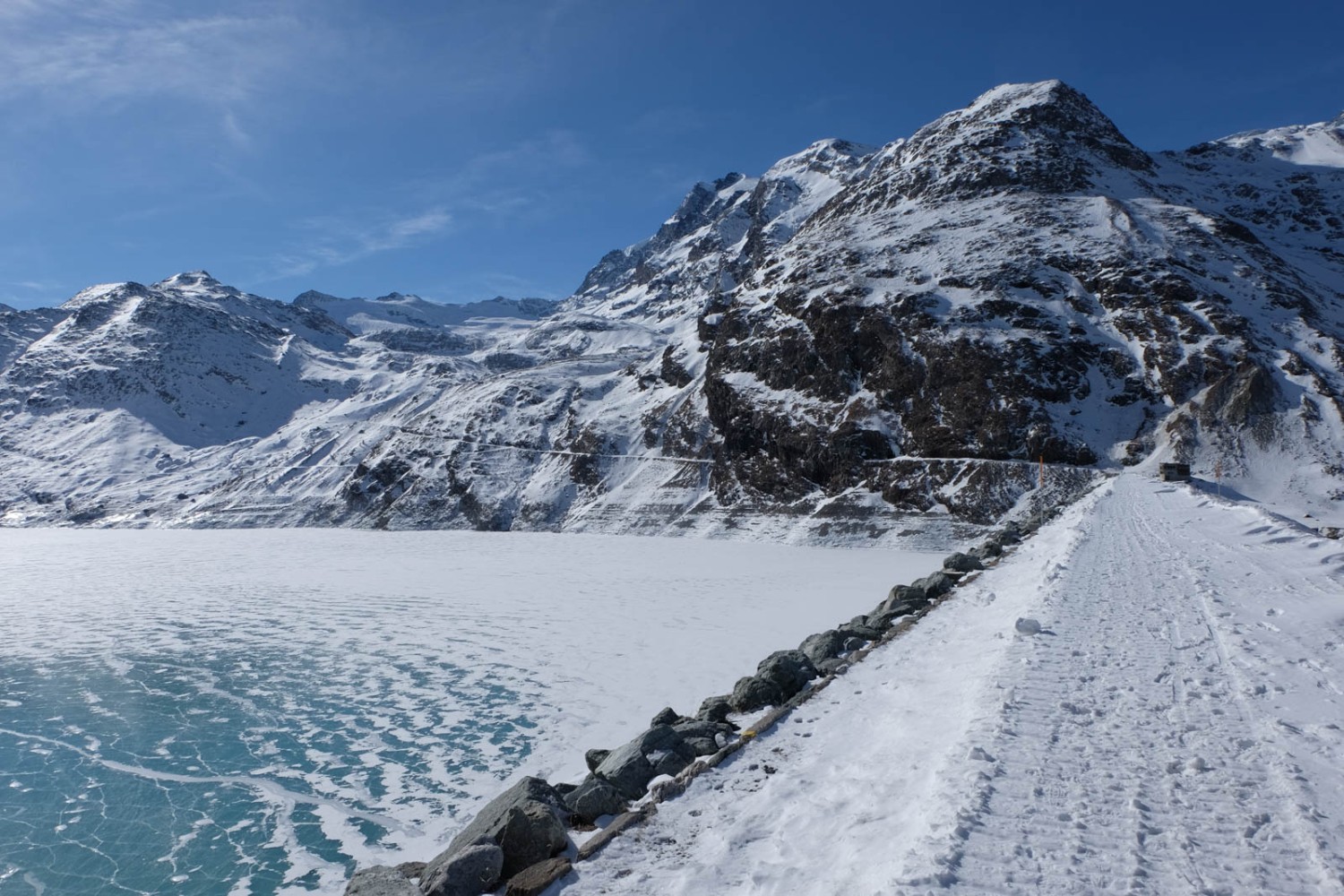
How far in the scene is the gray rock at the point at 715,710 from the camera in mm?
11977

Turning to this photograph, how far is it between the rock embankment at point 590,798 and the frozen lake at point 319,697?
2141 mm

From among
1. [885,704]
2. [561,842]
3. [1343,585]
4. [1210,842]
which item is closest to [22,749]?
[561,842]

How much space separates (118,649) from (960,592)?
2548 cm

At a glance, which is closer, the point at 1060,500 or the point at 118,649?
the point at 118,649

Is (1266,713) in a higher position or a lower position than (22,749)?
higher

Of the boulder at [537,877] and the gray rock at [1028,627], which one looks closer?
the boulder at [537,877]

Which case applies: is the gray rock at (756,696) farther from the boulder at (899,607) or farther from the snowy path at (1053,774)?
the boulder at (899,607)

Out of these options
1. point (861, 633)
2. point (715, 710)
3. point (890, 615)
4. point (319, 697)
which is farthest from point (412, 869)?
point (890, 615)

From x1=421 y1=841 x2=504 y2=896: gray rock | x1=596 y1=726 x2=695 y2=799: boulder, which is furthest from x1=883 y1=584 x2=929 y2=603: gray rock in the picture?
x1=421 y1=841 x2=504 y2=896: gray rock

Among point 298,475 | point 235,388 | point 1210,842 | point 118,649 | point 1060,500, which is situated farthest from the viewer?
point 235,388

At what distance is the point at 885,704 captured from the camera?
1079cm

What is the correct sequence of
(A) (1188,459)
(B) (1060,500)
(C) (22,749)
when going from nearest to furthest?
(C) (22,749)
(B) (1060,500)
(A) (1188,459)

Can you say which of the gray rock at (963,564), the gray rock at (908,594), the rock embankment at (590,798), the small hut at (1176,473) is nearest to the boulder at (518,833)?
the rock embankment at (590,798)

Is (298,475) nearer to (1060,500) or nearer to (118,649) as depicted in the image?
(118,649)
